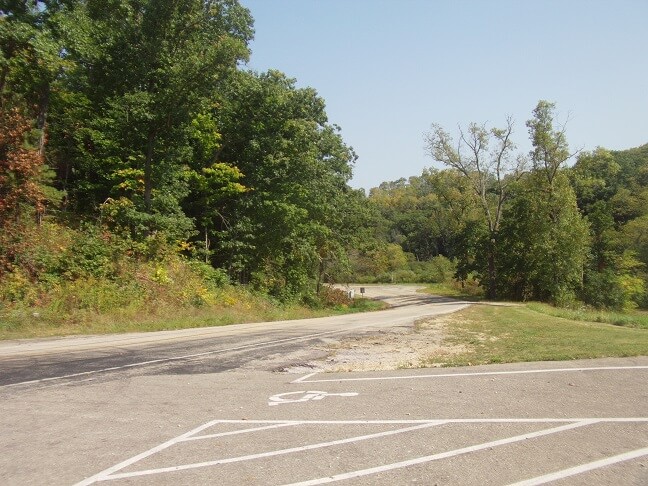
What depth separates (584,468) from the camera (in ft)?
16.5

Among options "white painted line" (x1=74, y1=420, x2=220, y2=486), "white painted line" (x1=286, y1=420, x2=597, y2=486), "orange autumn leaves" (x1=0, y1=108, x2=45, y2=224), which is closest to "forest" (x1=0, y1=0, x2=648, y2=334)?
"orange autumn leaves" (x1=0, y1=108, x2=45, y2=224)

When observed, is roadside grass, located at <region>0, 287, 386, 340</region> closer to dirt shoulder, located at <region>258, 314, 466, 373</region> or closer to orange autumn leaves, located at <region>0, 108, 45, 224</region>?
orange autumn leaves, located at <region>0, 108, 45, 224</region>

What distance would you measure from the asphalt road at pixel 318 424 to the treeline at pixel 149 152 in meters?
10.7

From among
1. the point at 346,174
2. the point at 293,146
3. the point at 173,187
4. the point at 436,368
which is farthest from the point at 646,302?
the point at 436,368

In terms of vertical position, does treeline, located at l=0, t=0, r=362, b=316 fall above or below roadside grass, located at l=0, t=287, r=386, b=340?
above

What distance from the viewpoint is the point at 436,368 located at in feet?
33.5

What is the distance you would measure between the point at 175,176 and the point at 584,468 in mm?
22829

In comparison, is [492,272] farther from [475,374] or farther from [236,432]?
[236,432]

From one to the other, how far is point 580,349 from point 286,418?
7.96m

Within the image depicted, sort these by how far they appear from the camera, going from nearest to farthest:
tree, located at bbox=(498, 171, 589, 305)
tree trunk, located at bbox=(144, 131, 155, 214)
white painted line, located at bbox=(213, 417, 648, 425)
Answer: white painted line, located at bbox=(213, 417, 648, 425), tree trunk, located at bbox=(144, 131, 155, 214), tree, located at bbox=(498, 171, 589, 305)

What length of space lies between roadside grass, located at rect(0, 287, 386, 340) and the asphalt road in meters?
4.83

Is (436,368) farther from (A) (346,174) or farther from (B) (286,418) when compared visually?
(A) (346,174)

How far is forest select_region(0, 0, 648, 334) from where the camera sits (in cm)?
1934

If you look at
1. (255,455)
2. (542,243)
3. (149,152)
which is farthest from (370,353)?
(542,243)
